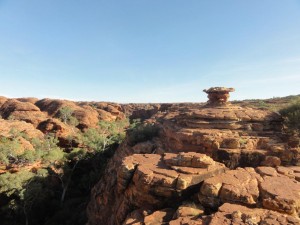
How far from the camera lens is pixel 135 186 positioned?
473 inches

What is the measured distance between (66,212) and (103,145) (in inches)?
601

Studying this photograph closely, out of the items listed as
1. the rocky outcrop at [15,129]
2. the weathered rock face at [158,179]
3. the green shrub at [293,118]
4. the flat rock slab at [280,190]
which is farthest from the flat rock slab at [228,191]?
the rocky outcrop at [15,129]

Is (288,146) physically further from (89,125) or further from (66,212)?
(89,125)

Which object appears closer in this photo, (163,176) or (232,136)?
(163,176)

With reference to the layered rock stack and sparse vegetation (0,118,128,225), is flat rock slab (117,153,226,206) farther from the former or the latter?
sparse vegetation (0,118,128,225)

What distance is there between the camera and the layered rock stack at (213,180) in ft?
29.7

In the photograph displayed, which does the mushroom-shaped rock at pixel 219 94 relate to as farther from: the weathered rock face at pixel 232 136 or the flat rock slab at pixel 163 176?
the flat rock slab at pixel 163 176

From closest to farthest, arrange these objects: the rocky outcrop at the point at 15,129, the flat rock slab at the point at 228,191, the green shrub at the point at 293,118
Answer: the flat rock slab at the point at 228,191 < the green shrub at the point at 293,118 < the rocky outcrop at the point at 15,129

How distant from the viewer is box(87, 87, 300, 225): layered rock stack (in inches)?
356

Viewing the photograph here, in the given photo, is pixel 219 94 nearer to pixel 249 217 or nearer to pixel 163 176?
pixel 163 176

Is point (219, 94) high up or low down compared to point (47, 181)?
up

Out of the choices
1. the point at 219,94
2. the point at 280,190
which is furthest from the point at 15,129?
the point at 280,190

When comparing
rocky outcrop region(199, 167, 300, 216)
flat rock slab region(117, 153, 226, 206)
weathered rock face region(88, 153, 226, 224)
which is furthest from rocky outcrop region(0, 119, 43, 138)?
rocky outcrop region(199, 167, 300, 216)

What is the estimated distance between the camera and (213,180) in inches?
419
